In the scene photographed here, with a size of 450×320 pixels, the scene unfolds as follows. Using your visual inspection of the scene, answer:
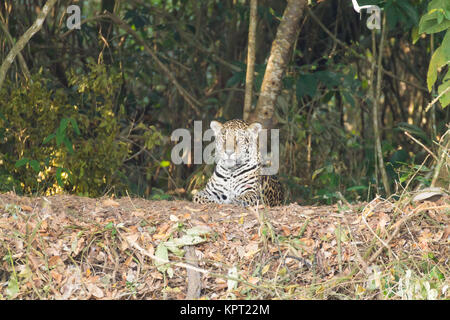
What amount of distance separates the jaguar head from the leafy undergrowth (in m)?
1.46

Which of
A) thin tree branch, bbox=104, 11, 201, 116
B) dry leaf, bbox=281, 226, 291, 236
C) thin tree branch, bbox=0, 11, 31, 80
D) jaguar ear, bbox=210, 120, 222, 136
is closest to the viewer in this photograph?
dry leaf, bbox=281, 226, 291, 236

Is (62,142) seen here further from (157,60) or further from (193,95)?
(193,95)

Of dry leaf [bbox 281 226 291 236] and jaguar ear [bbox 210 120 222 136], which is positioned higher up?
jaguar ear [bbox 210 120 222 136]

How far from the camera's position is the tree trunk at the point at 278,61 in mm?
7320

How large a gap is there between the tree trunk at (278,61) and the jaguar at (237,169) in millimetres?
352

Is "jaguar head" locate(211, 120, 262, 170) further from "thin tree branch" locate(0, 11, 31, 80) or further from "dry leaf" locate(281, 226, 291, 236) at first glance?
"thin tree branch" locate(0, 11, 31, 80)

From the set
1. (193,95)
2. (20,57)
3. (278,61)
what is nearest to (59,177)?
(20,57)

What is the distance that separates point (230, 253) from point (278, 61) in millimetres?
2844

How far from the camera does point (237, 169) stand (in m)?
7.03

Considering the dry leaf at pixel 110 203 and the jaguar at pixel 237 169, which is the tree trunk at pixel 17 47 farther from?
the jaguar at pixel 237 169

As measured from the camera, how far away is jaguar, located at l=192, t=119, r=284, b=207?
6.92 metres

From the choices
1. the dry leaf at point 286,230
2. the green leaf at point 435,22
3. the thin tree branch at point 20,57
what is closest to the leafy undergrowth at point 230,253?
the dry leaf at point 286,230

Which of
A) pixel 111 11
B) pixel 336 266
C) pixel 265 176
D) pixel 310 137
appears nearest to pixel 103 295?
pixel 336 266

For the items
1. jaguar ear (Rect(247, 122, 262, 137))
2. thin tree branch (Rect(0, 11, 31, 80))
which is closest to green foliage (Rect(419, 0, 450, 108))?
jaguar ear (Rect(247, 122, 262, 137))
